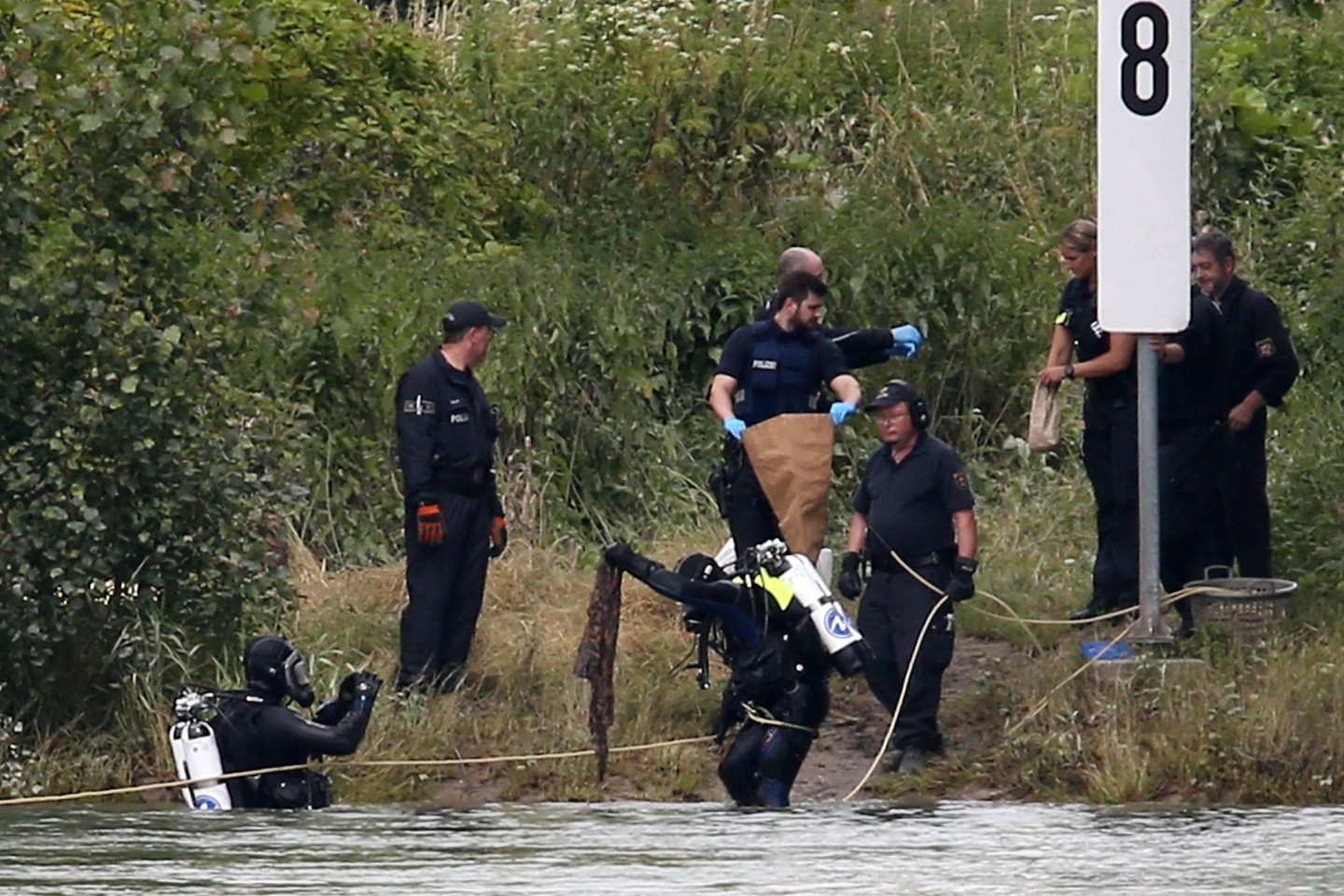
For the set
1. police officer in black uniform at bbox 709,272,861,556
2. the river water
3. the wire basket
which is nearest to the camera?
the river water

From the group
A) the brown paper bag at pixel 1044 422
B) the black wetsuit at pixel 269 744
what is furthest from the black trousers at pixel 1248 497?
the black wetsuit at pixel 269 744

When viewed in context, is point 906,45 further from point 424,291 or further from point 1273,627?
point 1273,627

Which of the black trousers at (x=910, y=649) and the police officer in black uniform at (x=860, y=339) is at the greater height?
the police officer in black uniform at (x=860, y=339)

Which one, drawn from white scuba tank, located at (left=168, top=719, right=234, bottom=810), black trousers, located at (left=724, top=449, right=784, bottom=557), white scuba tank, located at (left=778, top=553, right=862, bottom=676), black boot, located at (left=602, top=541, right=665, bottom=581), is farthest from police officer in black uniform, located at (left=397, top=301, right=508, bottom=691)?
white scuba tank, located at (left=778, top=553, right=862, bottom=676)

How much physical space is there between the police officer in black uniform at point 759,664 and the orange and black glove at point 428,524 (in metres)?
1.70

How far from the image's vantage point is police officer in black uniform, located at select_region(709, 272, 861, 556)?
13.5 meters

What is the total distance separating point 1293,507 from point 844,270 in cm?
395

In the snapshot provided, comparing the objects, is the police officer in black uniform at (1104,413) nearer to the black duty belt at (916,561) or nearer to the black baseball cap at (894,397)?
the black baseball cap at (894,397)

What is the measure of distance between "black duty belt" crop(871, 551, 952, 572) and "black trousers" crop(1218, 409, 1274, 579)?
1.58 meters

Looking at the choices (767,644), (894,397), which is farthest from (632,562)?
(894,397)

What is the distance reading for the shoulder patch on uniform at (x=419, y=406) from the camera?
13.2 meters

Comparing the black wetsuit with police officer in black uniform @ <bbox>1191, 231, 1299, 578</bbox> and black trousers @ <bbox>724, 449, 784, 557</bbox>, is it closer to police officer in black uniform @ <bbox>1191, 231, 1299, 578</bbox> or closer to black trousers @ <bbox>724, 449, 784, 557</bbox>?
black trousers @ <bbox>724, 449, 784, 557</bbox>

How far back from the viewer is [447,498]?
13.4 m

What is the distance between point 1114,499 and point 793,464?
5.26 ft
